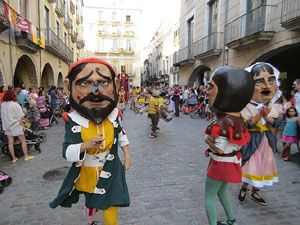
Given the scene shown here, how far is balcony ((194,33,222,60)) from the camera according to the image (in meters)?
12.4

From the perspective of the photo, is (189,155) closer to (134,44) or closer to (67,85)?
(67,85)

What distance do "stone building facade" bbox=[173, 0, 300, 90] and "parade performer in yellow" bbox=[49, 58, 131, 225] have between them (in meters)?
3.33

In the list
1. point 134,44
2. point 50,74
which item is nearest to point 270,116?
point 50,74

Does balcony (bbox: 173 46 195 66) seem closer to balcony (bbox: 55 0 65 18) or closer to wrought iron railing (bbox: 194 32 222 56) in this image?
wrought iron railing (bbox: 194 32 222 56)

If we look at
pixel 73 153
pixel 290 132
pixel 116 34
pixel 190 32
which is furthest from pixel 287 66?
pixel 116 34

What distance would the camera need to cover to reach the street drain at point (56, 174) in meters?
4.01

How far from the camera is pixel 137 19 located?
36.0m

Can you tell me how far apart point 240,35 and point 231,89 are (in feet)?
30.9

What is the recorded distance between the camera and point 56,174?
4207mm

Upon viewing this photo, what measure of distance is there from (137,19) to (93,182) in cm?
3745

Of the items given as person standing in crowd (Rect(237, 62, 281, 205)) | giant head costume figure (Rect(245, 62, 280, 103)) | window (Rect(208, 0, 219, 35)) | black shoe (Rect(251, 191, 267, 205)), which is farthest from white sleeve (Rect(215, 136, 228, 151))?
window (Rect(208, 0, 219, 35))

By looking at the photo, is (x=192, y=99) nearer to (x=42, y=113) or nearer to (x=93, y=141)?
(x=42, y=113)

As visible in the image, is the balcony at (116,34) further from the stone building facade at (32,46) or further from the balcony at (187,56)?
the balcony at (187,56)

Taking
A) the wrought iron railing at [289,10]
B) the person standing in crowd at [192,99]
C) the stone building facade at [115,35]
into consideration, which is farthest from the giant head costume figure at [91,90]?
the stone building facade at [115,35]
